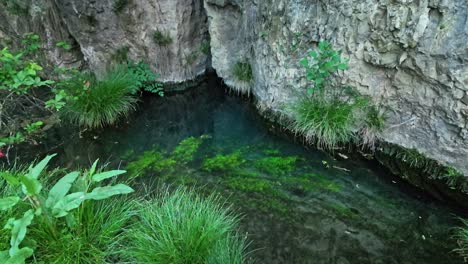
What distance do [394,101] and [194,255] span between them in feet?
12.1

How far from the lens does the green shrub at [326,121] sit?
523 cm

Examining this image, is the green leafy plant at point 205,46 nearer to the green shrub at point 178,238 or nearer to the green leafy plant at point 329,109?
the green leafy plant at point 329,109

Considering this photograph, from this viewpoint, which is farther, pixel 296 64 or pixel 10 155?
pixel 296 64

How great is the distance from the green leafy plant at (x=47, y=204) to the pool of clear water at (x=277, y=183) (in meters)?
1.73

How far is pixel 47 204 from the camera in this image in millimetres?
2441

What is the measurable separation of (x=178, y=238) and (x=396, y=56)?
3.75 metres

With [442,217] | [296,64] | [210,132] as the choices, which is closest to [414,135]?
[442,217]

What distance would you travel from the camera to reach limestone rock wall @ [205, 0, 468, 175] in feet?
13.9

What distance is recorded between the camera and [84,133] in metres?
6.13

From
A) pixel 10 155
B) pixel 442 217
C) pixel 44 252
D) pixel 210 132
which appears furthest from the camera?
pixel 210 132

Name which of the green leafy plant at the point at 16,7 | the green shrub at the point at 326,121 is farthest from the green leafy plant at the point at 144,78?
the green shrub at the point at 326,121

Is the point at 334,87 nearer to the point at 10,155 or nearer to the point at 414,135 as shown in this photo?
the point at 414,135

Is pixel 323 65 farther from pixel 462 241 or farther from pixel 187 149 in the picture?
pixel 462 241

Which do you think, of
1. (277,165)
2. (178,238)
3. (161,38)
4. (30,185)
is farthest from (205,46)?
(30,185)
